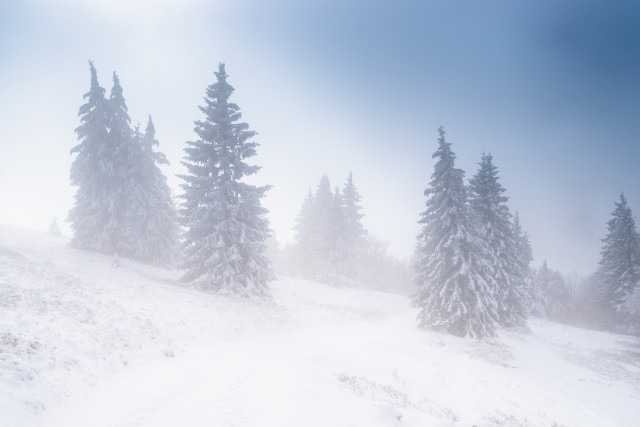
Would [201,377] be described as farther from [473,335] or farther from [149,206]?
[149,206]

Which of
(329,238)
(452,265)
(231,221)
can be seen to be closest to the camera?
(231,221)

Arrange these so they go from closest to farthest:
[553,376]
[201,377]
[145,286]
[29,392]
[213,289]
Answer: [29,392], [201,377], [553,376], [145,286], [213,289]

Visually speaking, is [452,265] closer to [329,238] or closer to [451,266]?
[451,266]

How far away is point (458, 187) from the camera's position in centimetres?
2575

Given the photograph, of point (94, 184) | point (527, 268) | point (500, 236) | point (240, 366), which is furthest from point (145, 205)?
point (527, 268)

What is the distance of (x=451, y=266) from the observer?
25.0m

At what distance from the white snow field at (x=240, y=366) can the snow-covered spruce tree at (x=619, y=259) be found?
71.2 ft

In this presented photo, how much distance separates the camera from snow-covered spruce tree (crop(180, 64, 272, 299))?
23.1 m

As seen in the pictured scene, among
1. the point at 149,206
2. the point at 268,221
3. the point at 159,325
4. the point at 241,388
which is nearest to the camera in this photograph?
the point at 241,388

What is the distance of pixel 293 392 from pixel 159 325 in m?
7.38

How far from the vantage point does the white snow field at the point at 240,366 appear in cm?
725

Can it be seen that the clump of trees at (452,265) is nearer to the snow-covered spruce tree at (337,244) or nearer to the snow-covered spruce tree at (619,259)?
the snow-covered spruce tree at (337,244)

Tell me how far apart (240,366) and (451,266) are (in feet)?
60.0

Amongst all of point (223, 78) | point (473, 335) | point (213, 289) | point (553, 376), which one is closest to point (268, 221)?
point (213, 289)
